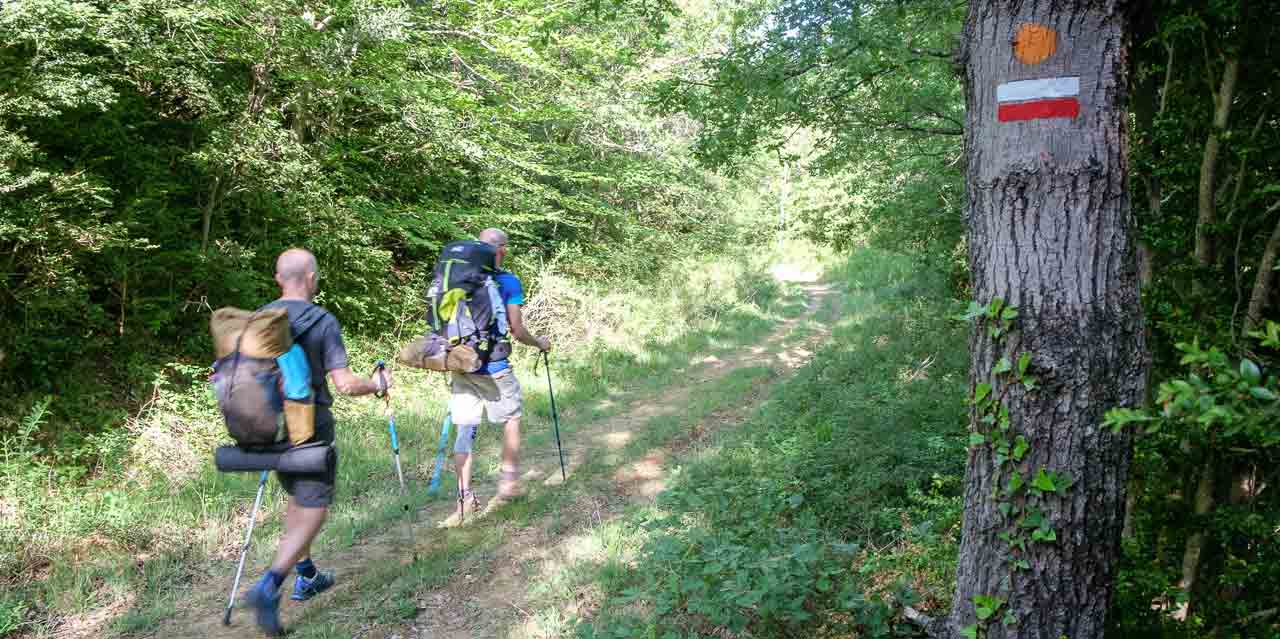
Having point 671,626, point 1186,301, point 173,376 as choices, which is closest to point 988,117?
point 1186,301

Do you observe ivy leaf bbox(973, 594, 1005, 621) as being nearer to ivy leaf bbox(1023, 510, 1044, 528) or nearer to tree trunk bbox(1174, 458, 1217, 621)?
ivy leaf bbox(1023, 510, 1044, 528)

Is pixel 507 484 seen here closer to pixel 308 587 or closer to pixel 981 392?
pixel 308 587

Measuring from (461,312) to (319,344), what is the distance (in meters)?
1.37

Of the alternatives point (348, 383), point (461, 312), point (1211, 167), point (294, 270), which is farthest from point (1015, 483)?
point (461, 312)

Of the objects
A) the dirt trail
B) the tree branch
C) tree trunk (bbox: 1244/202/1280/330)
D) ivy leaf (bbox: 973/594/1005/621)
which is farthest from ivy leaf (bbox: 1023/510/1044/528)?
the tree branch

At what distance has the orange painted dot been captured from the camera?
7.85 ft

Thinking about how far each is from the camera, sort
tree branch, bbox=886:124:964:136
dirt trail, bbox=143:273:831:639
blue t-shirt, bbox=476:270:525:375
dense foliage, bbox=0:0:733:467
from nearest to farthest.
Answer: dirt trail, bbox=143:273:831:639
blue t-shirt, bbox=476:270:525:375
dense foliage, bbox=0:0:733:467
tree branch, bbox=886:124:964:136

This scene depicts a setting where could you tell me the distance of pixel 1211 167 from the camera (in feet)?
8.85

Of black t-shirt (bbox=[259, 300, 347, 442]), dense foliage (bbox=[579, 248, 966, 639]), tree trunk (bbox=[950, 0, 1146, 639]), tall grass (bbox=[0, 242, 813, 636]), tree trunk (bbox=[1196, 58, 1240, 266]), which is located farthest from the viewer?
tall grass (bbox=[0, 242, 813, 636])

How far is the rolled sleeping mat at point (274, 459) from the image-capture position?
3.71m

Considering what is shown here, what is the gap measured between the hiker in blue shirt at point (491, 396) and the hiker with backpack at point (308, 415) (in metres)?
1.45

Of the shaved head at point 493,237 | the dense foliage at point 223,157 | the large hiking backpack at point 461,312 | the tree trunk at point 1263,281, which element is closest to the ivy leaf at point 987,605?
the tree trunk at point 1263,281

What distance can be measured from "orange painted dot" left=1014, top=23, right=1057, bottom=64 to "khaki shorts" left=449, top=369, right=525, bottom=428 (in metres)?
4.03

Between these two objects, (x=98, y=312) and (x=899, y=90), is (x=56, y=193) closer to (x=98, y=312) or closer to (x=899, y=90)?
(x=98, y=312)
